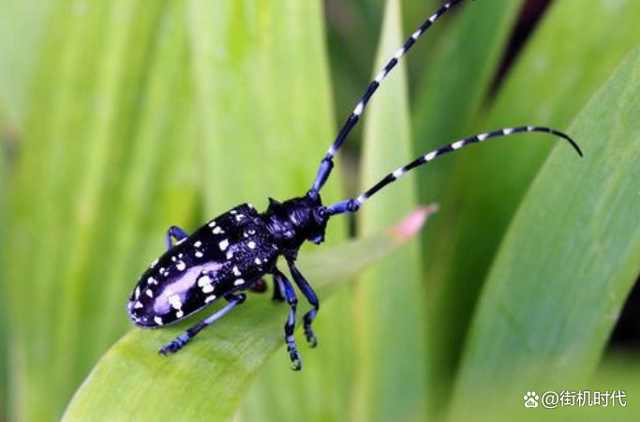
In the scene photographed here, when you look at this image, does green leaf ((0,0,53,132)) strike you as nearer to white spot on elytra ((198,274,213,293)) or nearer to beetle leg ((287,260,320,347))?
white spot on elytra ((198,274,213,293))

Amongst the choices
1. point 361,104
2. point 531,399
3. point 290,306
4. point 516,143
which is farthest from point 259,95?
point 531,399

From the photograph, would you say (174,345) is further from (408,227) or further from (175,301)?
(408,227)

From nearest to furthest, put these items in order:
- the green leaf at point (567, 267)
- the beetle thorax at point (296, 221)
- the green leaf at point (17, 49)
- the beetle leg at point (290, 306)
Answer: the green leaf at point (567, 267)
the beetle leg at point (290, 306)
the beetle thorax at point (296, 221)
the green leaf at point (17, 49)

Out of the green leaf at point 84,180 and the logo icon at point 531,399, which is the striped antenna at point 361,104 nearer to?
the green leaf at point 84,180

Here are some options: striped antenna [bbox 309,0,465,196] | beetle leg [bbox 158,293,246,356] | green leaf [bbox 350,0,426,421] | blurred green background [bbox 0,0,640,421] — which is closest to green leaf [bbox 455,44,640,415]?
blurred green background [bbox 0,0,640,421]

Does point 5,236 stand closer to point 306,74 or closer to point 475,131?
point 306,74

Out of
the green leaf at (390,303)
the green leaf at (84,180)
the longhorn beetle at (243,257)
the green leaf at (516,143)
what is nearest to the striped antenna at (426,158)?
the longhorn beetle at (243,257)

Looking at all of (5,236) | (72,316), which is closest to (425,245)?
(72,316)
